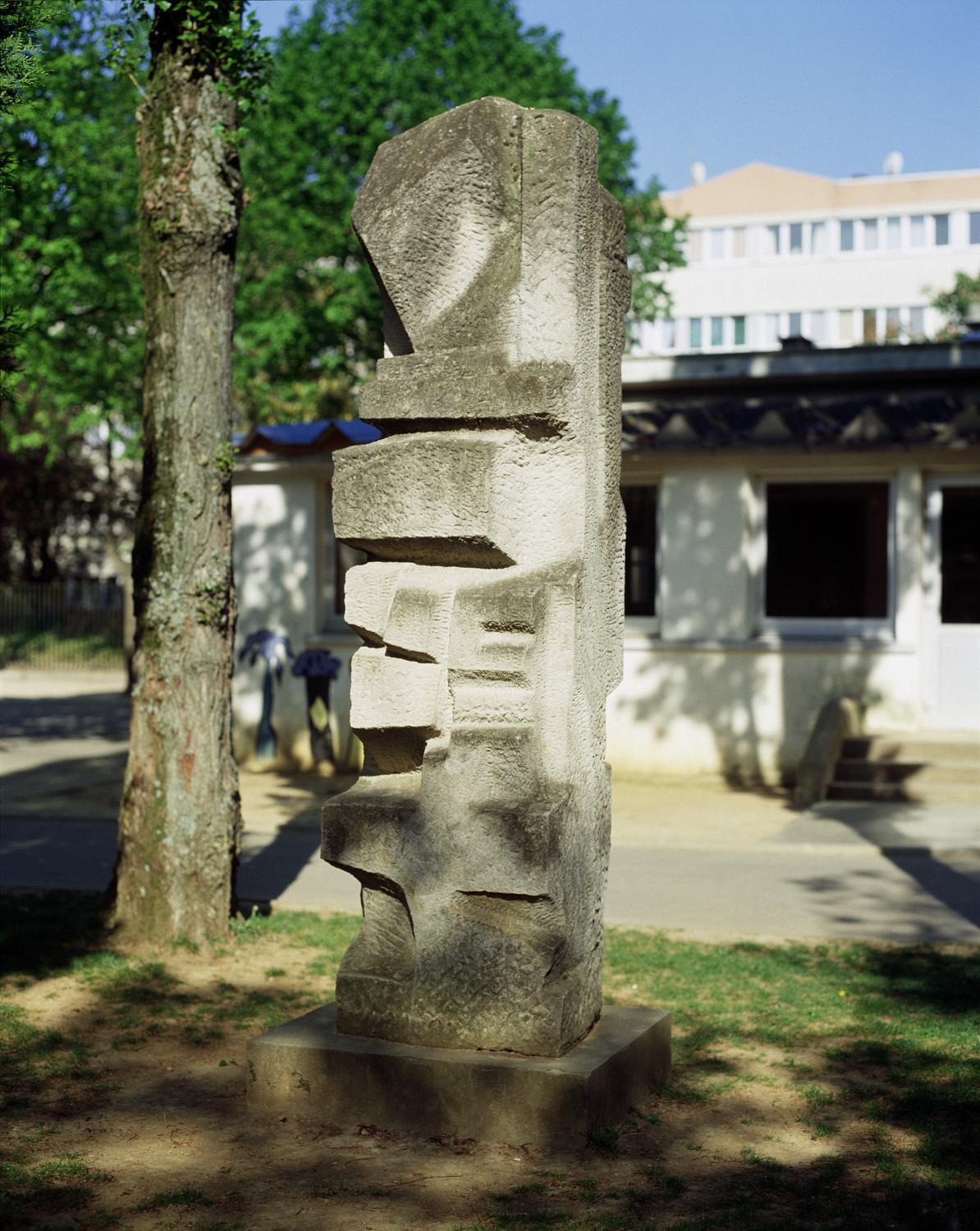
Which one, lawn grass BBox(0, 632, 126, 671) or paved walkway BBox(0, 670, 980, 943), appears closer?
paved walkway BBox(0, 670, 980, 943)

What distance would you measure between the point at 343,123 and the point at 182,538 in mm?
20878

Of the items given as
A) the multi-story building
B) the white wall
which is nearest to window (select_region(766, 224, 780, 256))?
the multi-story building

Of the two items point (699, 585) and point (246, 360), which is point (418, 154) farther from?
point (246, 360)

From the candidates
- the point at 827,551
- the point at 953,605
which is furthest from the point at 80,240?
the point at 953,605

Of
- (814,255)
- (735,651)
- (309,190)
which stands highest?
(814,255)

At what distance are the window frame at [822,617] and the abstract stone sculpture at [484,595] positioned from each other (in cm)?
1080

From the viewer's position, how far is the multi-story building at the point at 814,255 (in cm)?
6544

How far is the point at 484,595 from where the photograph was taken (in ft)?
17.1

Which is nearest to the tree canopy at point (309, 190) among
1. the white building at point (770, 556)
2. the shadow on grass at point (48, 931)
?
the white building at point (770, 556)

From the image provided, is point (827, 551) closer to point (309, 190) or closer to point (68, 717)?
point (68, 717)

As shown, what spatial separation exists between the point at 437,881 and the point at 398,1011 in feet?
1.61

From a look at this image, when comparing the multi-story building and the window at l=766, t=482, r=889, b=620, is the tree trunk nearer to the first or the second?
the window at l=766, t=482, r=889, b=620

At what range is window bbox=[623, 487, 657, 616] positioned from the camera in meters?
16.6

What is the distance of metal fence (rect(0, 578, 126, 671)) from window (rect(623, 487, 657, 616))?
71.4 feet
